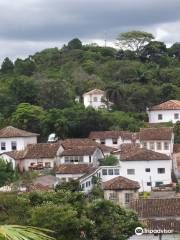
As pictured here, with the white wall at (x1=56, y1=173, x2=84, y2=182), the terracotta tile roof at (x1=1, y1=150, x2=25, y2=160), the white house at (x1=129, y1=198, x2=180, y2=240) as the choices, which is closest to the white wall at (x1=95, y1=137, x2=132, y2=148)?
the terracotta tile roof at (x1=1, y1=150, x2=25, y2=160)

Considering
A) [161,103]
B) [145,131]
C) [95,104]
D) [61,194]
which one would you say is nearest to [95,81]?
[95,104]

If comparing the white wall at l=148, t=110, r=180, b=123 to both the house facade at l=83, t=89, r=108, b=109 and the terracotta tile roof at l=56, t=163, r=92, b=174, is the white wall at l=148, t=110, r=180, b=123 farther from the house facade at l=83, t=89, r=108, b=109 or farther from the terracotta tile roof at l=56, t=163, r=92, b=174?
the terracotta tile roof at l=56, t=163, r=92, b=174

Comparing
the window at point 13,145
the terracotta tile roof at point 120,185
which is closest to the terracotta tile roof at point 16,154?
the window at point 13,145

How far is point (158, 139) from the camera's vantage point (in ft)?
127

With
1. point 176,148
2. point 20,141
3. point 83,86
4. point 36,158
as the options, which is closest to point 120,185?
point 36,158

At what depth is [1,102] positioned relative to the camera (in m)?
47.2

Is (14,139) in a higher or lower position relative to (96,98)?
lower

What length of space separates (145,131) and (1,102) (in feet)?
46.0

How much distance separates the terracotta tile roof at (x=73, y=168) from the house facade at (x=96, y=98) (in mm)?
17398

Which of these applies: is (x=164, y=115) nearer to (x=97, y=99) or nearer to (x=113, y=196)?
(x=97, y=99)

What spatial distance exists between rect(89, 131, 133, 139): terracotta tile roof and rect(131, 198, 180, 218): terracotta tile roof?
711 inches

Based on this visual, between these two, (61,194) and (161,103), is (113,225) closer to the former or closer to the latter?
(61,194)

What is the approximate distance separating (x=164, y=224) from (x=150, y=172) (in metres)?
14.1

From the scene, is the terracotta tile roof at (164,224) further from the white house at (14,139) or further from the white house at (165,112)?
the white house at (165,112)
